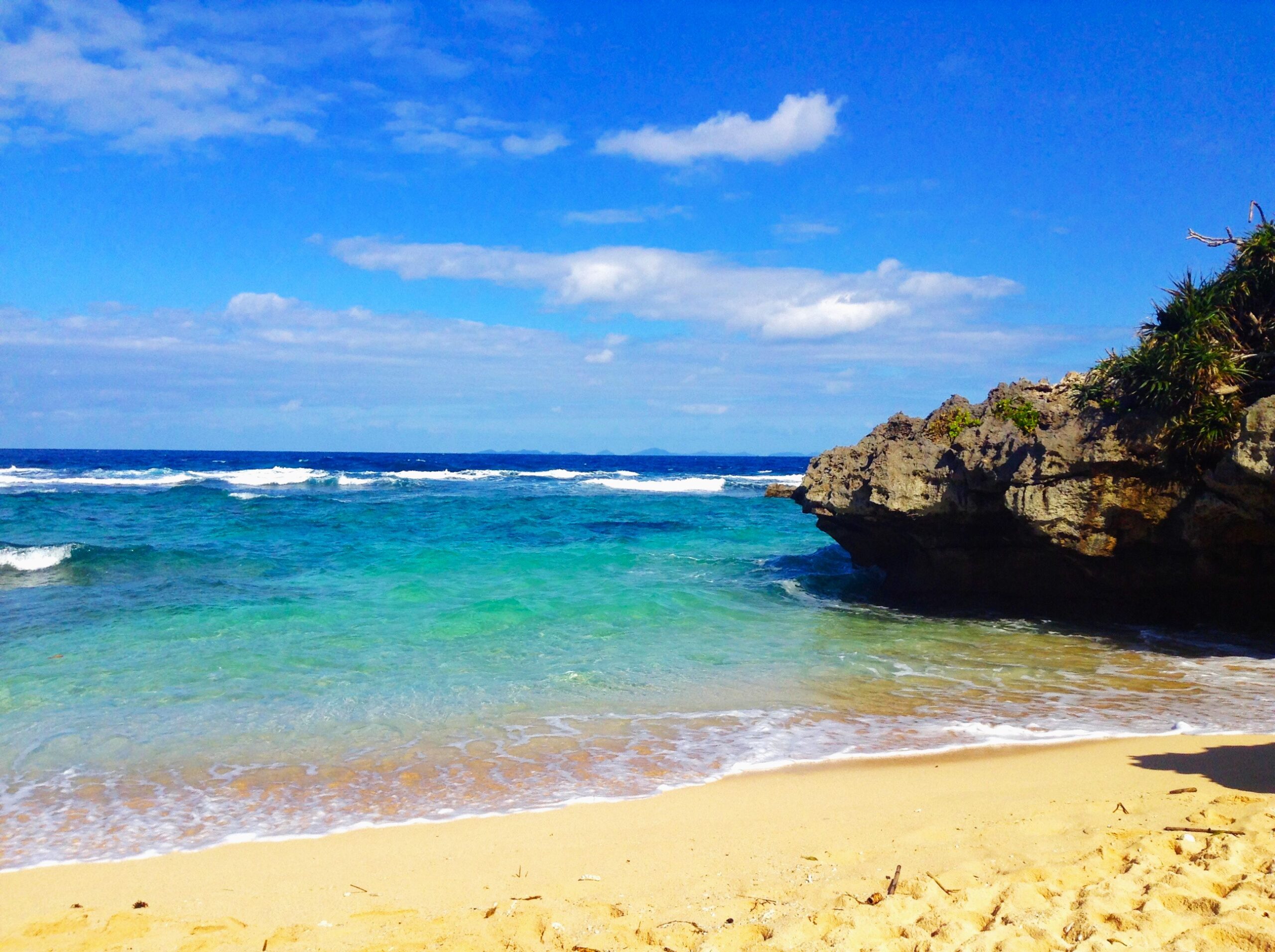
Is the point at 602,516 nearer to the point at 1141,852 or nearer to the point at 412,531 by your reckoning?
the point at 412,531

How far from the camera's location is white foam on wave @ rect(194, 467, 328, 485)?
45.2 meters

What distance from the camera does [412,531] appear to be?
73.2 ft

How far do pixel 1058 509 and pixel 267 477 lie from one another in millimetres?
46793

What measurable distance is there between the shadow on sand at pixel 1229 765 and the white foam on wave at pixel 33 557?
59.7ft

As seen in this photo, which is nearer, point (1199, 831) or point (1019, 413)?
point (1199, 831)

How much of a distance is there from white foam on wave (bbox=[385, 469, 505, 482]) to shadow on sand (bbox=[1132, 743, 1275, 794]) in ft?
152

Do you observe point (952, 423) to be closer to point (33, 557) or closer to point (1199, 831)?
point (1199, 831)

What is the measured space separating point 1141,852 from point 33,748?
334 inches

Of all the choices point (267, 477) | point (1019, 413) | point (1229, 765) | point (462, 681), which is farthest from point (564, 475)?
point (1229, 765)

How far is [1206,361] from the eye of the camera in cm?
1000

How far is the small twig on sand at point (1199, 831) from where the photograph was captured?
4.68 meters

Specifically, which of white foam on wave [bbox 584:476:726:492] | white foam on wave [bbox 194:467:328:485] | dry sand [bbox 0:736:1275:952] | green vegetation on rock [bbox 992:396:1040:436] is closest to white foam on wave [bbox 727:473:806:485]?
white foam on wave [bbox 584:476:726:492]

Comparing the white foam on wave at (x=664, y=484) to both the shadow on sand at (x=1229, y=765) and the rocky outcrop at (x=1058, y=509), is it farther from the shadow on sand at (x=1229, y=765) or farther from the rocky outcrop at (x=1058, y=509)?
the shadow on sand at (x=1229, y=765)

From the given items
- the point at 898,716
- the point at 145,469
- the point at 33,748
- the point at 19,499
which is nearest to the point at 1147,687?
the point at 898,716
